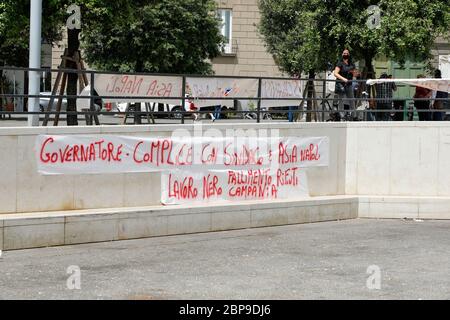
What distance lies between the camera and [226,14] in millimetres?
47719

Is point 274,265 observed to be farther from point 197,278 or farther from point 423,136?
point 423,136

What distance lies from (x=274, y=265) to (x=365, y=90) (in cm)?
771

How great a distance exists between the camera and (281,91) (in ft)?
57.3

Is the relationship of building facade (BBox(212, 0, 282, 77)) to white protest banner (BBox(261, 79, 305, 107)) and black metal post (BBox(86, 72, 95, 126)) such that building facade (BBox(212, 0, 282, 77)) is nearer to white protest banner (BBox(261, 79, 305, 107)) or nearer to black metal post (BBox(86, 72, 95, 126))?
white protest banner (BBox(261, 79, 305, 107))

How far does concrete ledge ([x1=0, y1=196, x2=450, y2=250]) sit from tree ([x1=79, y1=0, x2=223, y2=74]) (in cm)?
2458

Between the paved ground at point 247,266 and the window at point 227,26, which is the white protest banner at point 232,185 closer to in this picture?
the paved ground at point 247,266

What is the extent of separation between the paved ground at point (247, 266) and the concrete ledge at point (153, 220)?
0.23 metres

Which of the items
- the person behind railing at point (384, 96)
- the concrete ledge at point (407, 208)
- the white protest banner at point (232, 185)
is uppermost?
the person behind railing at point (384, 96)

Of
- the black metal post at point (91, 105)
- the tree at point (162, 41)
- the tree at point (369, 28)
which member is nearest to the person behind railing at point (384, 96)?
the black metal post at point (91, 105)

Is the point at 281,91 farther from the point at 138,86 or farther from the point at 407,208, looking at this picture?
the point at 138,86

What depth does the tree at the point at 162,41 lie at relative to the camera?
41125 mm

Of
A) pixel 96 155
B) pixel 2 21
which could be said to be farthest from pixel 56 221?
pixel 2 21

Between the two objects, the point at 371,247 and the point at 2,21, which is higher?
the point at 2,21
